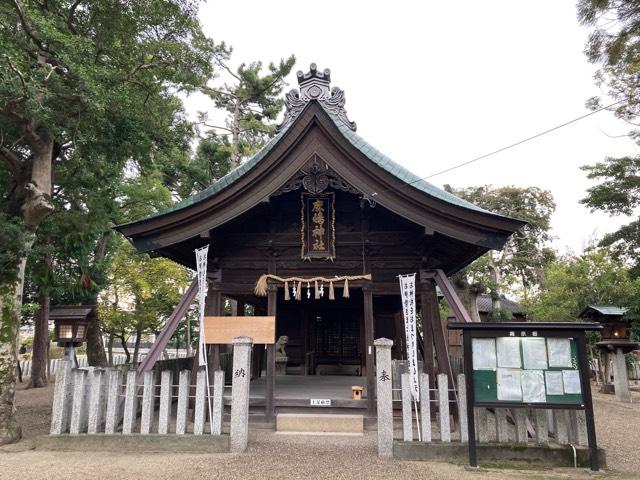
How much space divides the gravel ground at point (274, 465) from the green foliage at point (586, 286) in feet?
50.1

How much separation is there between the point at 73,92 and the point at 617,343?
1867 centimetres

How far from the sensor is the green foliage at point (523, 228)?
3186 cm

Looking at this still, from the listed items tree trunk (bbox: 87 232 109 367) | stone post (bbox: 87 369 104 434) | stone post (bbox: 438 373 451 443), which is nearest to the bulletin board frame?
stone post (bbox: 438 373 451 443)

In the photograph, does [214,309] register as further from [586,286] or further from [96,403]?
[586,286]

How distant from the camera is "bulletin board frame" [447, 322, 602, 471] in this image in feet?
17.9

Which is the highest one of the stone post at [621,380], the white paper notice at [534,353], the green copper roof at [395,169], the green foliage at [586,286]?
the green copper roof at [395,169]

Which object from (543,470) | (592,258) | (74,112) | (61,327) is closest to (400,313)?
(543,470)

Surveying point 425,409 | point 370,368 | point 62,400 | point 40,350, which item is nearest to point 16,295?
point 62,400

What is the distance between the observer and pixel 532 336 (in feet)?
18.7

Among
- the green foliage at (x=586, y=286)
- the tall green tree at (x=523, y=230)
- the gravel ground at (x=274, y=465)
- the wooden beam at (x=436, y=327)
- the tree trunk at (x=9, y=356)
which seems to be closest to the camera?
the gravel ground at (x=274, y=465)

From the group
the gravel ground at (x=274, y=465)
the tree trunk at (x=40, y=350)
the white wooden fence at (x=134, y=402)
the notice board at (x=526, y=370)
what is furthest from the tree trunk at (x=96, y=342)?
the notice board at (x=526, y=370)

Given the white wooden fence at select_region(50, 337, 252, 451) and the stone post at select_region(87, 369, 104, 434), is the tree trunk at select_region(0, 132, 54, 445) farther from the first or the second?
the stone post at select_region(87, 369, 104, 434)

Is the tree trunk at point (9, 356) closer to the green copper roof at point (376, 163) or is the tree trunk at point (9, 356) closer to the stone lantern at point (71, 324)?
the stone lantern at point (71, 324)

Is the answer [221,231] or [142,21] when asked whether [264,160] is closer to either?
[221,231]
